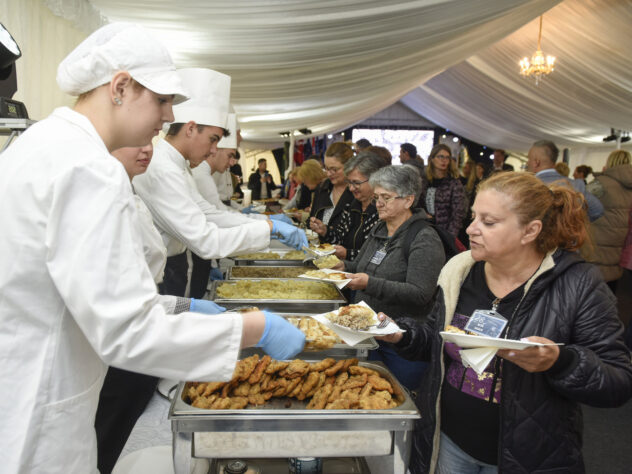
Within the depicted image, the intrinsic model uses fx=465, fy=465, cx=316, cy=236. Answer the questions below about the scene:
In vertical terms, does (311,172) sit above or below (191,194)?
above

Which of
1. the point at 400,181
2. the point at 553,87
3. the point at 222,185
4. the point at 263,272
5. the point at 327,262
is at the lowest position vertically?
the point at 263,272

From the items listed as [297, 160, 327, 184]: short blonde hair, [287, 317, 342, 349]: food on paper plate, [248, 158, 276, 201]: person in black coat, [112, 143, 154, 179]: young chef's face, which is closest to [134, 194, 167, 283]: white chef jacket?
[112, 143, 154, 179]: young chef's face

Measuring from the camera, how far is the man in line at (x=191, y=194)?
1.86 m

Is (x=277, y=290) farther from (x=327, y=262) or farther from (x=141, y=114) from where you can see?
(x=141, y=114)

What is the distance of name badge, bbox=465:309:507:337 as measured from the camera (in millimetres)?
1047

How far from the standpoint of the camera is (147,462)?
1197 mm

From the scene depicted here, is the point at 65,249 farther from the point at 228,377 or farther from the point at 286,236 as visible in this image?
the point at 286,236

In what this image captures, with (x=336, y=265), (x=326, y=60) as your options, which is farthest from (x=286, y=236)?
(x=326, y=60)

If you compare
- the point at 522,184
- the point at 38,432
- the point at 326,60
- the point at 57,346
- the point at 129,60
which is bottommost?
the point at 38,432

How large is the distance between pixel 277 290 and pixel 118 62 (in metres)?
1.31

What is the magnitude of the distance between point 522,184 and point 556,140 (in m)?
10.8

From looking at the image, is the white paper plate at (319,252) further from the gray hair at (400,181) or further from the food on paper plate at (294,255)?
the gray hair at (400,181)

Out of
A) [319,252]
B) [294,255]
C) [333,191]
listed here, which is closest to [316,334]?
[319,252]

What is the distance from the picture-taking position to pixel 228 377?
0.79 meters
